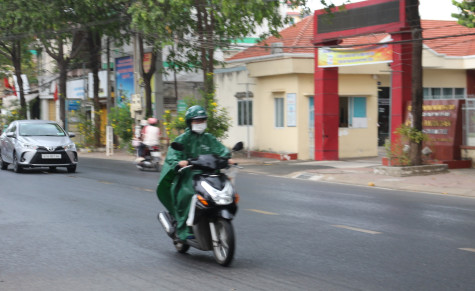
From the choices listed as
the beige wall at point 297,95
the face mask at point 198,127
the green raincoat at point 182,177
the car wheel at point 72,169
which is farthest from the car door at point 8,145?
the face mask at point 198,127

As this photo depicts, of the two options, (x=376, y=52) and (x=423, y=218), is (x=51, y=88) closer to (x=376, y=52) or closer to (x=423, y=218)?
(x=376, y=52)

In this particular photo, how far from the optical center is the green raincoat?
277 inches

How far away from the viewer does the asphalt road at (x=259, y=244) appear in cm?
623

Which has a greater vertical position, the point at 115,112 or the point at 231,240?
the point at 115,112

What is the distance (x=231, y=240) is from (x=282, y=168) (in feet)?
50.4

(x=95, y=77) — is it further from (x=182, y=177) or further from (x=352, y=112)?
(x=182, y=177)

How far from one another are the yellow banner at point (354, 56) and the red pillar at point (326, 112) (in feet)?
1.68

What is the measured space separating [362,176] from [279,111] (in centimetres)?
946

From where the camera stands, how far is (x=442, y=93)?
3141 cm

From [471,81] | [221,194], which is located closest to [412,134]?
[221,194]

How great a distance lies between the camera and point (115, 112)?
2953 cm

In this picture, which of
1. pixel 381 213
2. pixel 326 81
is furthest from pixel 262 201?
pixel 326 81

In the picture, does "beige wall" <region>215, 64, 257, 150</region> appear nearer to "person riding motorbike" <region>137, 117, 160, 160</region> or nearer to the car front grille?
"person riding motorbike" <region>137, 117, 160, 160</region>

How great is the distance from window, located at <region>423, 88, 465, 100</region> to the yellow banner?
9083 mm
